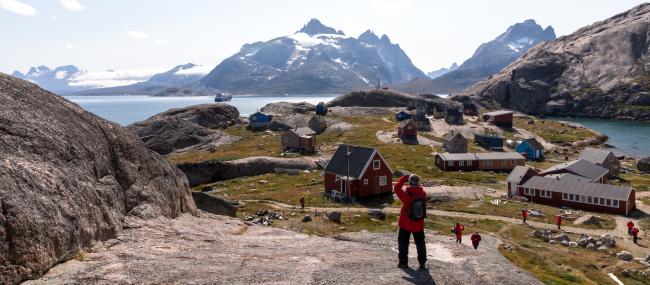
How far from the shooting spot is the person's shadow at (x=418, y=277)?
1421 cm

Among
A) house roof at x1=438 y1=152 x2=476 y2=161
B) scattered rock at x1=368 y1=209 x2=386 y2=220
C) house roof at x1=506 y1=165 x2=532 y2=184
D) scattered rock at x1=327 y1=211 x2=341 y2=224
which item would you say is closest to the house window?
scattered rock at x1=368 y1=209 x2=386 y2=220

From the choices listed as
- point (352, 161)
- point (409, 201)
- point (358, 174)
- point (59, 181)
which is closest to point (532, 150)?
point (352, 161)

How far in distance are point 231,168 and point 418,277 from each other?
74047 millimetres

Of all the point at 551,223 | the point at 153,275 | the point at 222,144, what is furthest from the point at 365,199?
the point at 222,144

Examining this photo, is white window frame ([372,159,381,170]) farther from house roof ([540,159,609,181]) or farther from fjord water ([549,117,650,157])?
fjord water ([549,117,650,157])

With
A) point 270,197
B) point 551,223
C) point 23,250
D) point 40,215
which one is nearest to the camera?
point 23,250

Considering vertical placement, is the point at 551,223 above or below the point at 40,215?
below

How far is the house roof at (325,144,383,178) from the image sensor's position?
65750 millimetres

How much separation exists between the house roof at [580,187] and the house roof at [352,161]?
24.6m

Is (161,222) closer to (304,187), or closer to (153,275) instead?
(153,275)

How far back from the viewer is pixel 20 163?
12914mm

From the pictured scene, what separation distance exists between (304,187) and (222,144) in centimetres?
5950

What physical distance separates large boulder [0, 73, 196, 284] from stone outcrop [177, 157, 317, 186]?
211 feet

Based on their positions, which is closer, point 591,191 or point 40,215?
point 40,215
